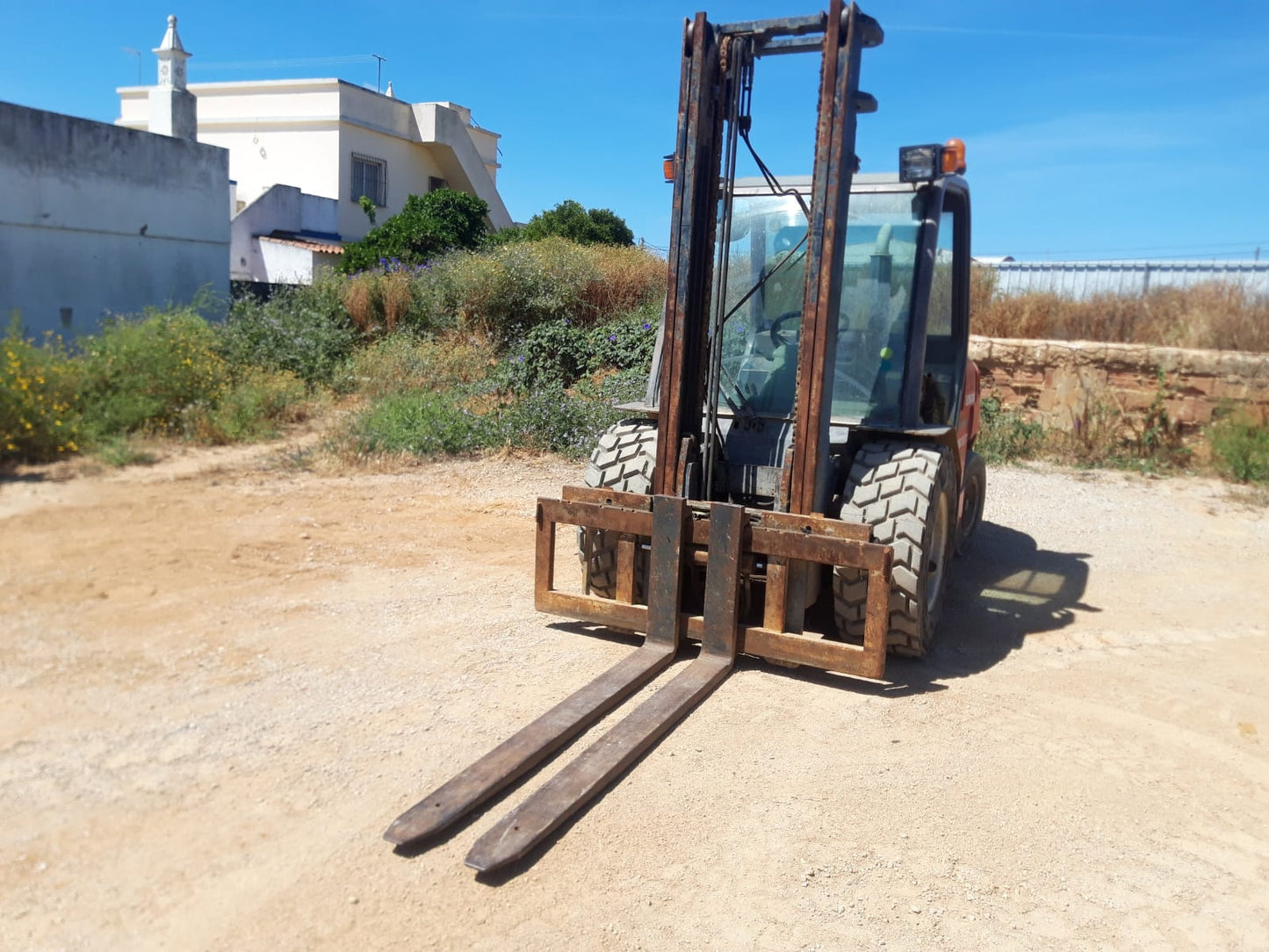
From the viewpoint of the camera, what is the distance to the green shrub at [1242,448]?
1048cm

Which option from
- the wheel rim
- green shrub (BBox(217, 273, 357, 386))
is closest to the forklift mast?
the wheel rim

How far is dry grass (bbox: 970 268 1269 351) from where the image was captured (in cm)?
1227

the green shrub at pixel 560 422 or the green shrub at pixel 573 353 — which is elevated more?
the green shrub at pixel 573 353

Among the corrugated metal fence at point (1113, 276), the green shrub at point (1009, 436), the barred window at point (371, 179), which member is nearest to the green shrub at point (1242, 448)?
the green shrub at point (1009, 436)

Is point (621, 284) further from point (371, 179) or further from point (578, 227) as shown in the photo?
point (371, 179)

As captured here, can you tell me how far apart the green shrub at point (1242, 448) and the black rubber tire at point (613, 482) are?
8.11 m

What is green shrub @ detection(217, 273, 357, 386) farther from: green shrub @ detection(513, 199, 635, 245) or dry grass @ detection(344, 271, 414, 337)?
green shrub @ detection(513, 199, 635, 245)

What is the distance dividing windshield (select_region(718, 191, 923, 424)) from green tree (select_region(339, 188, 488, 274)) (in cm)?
1387

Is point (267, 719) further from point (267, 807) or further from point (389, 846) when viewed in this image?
point (389, 846)

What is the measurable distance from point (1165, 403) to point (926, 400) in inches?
272

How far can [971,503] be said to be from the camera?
755 cm

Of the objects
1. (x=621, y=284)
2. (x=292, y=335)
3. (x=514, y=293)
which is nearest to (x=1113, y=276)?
(x=621, y=284)

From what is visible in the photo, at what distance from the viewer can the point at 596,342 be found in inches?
543

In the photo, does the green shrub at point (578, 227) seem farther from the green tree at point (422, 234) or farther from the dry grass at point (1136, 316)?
the dry grass at point (1136, 316)
